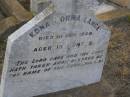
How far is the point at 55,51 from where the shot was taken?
350cm

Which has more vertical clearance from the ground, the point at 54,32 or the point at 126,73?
the point at 54,32

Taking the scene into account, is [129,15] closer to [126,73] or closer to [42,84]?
[126,73]

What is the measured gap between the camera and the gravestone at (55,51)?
3297 mm

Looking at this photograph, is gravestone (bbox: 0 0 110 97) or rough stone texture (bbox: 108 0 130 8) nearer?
gravestone (bbox: 0 0 110 97)

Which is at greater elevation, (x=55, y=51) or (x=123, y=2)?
(x=55, y=51)

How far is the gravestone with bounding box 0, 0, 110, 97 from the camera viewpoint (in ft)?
10.8

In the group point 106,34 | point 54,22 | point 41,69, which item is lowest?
point 41,69

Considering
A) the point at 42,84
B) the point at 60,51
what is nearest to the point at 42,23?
the point at 60,51

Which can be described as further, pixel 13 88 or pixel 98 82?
pixel 98 82

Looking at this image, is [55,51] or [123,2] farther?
[123,2]

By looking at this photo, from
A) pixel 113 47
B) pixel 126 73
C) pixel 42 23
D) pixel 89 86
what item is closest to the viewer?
pixel 42 23

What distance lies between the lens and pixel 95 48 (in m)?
3.74

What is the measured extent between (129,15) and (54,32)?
251 cm

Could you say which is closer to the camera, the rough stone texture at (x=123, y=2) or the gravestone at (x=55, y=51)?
the gravestone at (x=55, y=51)
